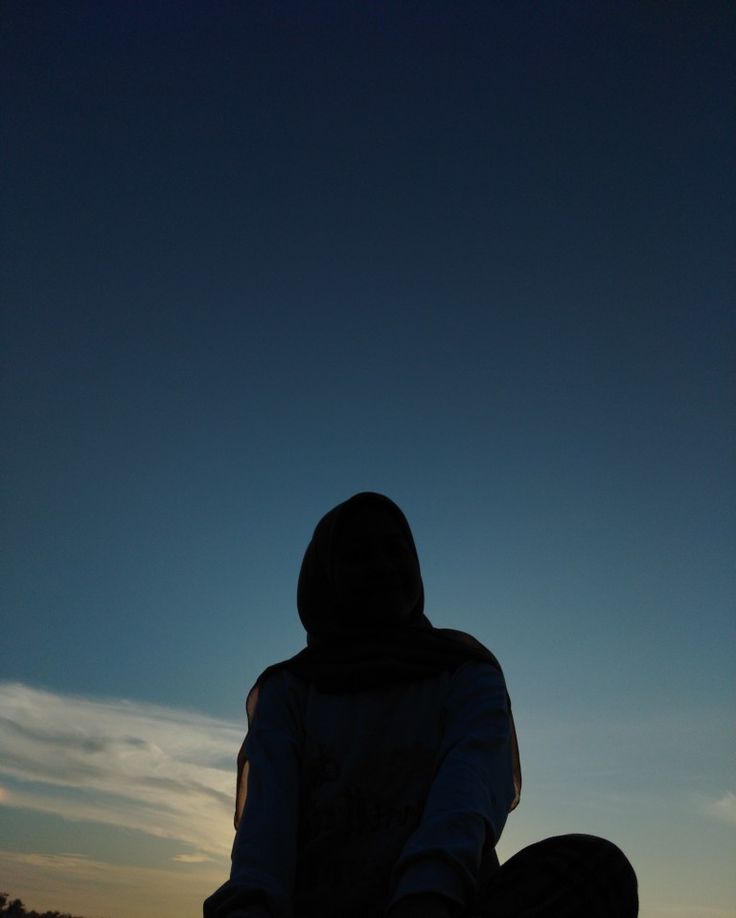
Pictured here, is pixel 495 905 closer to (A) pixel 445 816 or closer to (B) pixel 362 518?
(A) pixel 445 816

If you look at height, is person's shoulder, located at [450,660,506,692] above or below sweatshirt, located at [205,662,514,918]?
above

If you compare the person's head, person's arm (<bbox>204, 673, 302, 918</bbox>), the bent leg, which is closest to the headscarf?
the person's head

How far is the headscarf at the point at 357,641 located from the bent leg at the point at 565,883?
0.47 m

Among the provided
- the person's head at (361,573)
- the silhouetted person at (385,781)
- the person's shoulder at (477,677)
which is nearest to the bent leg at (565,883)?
the silhouetted person at (385,781)

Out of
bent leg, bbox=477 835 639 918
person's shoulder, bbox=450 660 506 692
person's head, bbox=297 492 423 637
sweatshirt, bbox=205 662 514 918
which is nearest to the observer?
bent leg, bbox=477 835 639 918

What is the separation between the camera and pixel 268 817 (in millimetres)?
1946

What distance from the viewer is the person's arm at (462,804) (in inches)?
61.4

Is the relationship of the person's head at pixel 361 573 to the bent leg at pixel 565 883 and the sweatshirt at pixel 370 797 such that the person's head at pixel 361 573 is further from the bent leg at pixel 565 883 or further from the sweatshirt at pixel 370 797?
the bent leg at pixel 565 883

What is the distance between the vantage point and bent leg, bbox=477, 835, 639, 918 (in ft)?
4.89

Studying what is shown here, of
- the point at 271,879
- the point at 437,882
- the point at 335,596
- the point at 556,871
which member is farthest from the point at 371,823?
the point at 335,596

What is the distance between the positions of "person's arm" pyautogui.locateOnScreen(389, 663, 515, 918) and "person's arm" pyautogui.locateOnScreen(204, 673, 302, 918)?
34 centimetres

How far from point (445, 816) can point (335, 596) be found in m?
1.11

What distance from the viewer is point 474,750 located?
1922mm

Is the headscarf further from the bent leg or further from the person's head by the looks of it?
the bent leg
